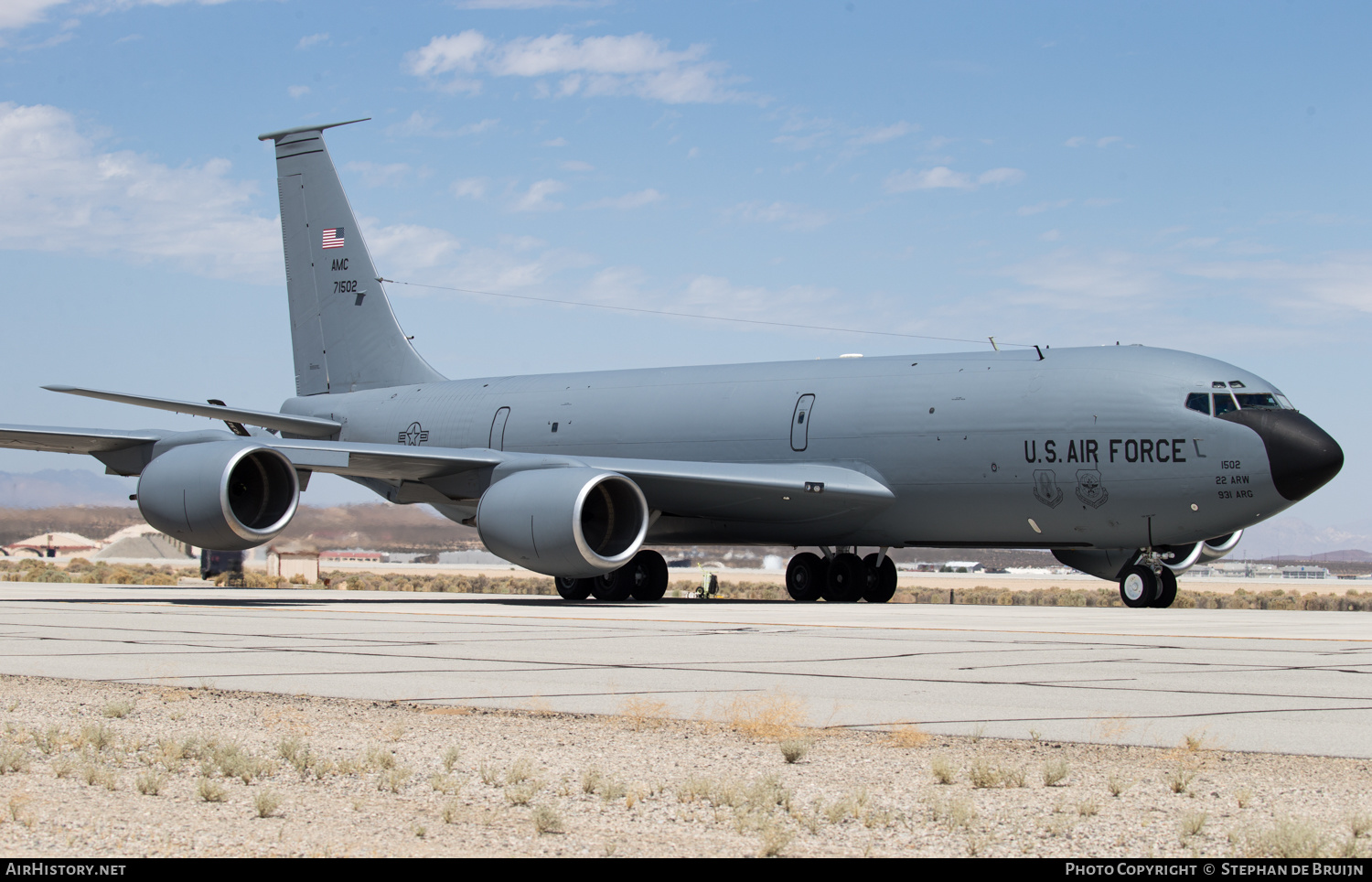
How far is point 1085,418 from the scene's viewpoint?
64.8 ft

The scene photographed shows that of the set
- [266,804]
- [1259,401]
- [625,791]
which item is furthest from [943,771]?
[1259,401]

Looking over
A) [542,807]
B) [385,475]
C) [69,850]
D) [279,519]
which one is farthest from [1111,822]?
[385,475]

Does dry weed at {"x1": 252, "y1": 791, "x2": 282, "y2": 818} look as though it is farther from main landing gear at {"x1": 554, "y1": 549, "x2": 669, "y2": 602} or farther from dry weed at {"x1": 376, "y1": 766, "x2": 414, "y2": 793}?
main landing gear at {"x1": 554, "y1": 549, "x2": 669, "y2": 602}

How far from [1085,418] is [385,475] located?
36.6 feet

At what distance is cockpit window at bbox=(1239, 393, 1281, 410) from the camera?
62.9 feet

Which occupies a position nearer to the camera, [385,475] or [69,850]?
[69,850]

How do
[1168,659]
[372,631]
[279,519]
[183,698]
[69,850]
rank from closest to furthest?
[69,850], [183,698], [1168,659], [372,631], [279,519]

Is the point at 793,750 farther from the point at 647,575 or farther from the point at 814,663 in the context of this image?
the point at 647,575

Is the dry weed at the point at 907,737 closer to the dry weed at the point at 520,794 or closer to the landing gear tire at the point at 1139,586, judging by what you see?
the dry weed at the point at 520,794

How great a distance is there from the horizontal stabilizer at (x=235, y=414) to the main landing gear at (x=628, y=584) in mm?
7352

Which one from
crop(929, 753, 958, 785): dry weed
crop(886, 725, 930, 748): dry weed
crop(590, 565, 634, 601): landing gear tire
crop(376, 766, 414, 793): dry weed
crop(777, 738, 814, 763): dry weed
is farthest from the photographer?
crop(590, 565, 634, 601): landing gear tire

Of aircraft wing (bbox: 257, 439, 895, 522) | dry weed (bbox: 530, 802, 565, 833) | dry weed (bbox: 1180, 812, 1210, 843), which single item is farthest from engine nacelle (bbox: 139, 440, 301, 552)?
dry weed (bbox: 1180, 812, 1210, 843)

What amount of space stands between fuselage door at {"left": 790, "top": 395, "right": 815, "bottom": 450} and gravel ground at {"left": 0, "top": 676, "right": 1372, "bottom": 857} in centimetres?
1520

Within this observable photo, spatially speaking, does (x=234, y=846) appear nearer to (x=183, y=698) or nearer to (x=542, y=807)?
(x=542, y=807)
